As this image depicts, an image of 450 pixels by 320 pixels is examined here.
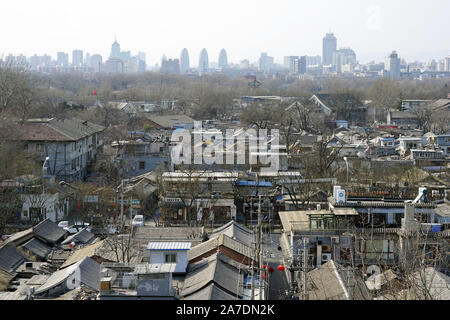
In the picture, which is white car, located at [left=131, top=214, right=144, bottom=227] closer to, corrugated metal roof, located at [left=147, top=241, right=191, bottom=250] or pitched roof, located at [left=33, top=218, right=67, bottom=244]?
pitched roof, located at [left=33, top=218, right=67, bottom=244]

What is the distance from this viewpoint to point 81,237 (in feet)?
27.3

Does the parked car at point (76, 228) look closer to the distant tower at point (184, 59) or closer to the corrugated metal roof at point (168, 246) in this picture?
the corrugated metal roof at point (168, 246)

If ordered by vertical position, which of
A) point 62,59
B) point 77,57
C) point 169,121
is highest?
point 77,57

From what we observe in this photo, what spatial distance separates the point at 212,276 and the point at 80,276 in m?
1.28

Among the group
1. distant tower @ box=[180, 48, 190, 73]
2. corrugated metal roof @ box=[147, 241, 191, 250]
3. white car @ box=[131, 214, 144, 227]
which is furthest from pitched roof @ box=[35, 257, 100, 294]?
distant tower @ box=[180, 48, 190, 73]

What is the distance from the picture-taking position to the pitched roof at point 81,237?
27.0 feet

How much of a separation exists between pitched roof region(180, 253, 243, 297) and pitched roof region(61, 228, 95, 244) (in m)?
2.51

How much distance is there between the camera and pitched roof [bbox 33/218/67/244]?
26.8ft

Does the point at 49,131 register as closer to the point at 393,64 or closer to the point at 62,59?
the point at 393,64

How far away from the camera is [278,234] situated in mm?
9227

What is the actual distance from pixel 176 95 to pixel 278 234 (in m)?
27.9

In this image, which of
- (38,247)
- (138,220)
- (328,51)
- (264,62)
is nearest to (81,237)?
(38,247)
